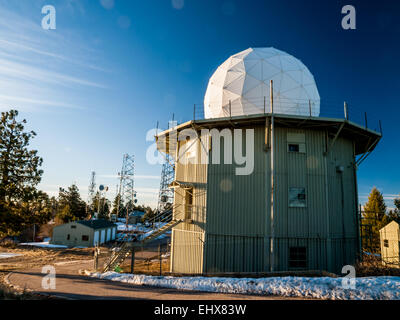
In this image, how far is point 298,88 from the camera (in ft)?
53.7

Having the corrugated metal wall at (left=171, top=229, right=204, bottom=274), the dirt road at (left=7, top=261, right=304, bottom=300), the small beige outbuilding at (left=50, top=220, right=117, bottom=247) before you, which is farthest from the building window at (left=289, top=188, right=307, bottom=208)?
the small beige outbuilding at (left=50, top=220, right=117, bottom=247)

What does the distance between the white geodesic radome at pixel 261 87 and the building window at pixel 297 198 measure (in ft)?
15.8

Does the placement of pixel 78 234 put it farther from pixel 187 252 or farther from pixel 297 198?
pixel 297 198

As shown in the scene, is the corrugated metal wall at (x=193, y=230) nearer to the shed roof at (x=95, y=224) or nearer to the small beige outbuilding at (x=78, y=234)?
the small beige outbuilding at (x=78, y=234)

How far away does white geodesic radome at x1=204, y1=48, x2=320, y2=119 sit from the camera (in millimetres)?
15828

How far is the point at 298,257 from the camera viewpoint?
14.1 metres

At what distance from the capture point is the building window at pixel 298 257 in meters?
14.0

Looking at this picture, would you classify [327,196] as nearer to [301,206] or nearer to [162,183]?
[301,206]

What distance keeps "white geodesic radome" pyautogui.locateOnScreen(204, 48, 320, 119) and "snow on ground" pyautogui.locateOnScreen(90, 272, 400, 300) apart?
996 cm

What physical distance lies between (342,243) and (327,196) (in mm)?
3014

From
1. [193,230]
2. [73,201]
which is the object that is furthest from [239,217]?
[73,201]

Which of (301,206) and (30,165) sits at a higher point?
(30,165)

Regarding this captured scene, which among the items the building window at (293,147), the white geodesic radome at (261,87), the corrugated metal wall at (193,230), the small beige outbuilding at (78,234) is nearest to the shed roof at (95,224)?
the small beige outbuilding at (78,234)
